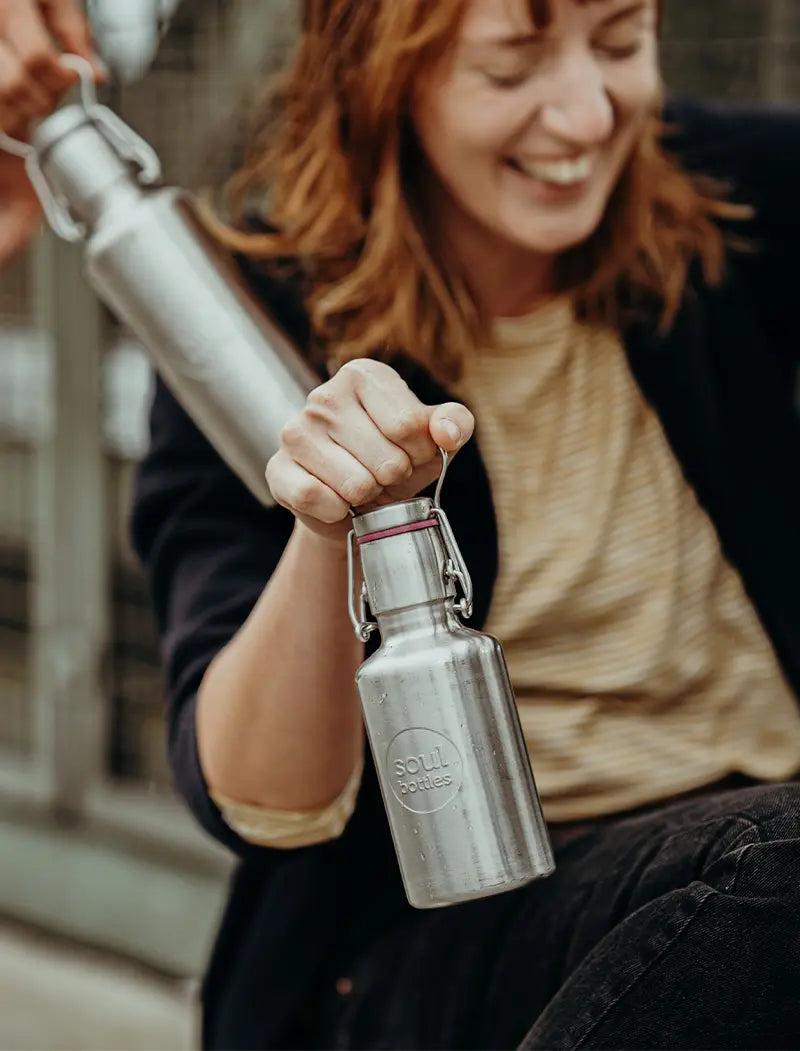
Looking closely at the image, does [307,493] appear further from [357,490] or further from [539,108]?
[539,108]

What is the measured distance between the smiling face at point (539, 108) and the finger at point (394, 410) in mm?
403

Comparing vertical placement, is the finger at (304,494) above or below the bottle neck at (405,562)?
above

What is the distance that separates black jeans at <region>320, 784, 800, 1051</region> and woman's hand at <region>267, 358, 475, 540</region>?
33cm

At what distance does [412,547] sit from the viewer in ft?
3.01

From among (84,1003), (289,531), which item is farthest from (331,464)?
(84,1003)

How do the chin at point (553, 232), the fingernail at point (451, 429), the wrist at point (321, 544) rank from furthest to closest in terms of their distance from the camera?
1. the chin at point (553, 232)
2. the wrist at point (321, 544)
3. the fingernail at point (451, 429)

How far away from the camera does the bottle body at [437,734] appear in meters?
0.92

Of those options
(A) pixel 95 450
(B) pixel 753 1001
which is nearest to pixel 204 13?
(A) pixel 95 450

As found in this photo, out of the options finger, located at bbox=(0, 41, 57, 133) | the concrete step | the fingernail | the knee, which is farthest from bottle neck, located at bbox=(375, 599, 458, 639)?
A: the concrete step

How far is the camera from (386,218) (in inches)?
53.4

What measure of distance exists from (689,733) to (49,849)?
5.78 feet

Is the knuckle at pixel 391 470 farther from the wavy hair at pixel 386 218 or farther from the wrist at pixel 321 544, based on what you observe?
the wavy hair at pixel 386 218

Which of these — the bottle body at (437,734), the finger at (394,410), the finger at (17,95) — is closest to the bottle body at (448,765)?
the bottle body at (437,734)

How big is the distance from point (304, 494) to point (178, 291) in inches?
12.5
